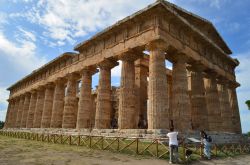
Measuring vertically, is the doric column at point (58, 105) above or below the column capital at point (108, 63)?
below

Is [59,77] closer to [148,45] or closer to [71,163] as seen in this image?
[148,45]

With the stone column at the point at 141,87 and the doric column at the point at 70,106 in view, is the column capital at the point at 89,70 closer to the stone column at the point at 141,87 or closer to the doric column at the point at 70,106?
the doric column at the point at 70,106

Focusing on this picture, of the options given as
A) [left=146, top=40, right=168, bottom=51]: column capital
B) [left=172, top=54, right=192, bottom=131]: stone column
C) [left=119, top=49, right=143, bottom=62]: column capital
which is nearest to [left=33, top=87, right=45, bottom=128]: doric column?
[left=119, top=49, right=143, bottom=62]: column capital

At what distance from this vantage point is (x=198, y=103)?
22.3 m

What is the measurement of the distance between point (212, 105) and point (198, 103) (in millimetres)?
2986

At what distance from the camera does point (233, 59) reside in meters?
29.0

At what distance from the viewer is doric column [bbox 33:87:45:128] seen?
1331 inches

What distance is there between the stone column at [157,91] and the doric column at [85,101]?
943 cm

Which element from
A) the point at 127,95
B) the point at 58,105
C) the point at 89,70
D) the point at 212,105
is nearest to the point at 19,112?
the point at 58,105

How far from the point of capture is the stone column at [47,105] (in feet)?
102

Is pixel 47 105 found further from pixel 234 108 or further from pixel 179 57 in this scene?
pixel 234 108

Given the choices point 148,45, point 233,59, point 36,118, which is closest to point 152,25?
point 148,45

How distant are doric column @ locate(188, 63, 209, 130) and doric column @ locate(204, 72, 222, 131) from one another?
2093 millimetres

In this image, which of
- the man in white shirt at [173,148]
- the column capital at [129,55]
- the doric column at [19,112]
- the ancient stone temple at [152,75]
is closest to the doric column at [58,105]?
the ancient stone temple at [152,75]
